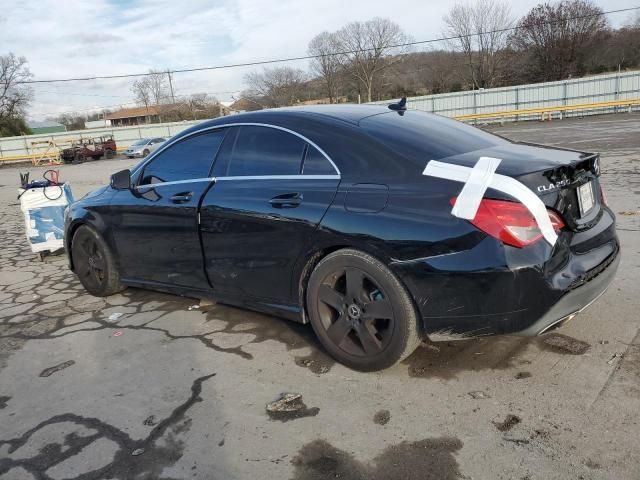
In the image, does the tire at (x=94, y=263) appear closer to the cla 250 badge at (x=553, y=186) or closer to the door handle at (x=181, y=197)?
the door handle at (x=181, y=197)

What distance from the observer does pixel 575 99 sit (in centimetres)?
3347

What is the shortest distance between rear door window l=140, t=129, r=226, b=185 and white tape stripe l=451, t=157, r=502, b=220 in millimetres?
1953

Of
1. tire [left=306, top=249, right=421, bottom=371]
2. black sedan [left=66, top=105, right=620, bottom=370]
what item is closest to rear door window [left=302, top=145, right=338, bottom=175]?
black sedan [left=66, top=105, right=620, bottom=370]

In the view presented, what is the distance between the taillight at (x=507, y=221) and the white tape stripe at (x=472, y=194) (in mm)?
30

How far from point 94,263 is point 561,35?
200 ft

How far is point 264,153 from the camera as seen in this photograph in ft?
11.7

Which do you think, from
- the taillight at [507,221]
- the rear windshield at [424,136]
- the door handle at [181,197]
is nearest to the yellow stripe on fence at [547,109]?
the rear windshield at [424,136]

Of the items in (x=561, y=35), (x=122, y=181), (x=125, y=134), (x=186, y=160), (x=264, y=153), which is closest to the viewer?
(x=264, y=153)

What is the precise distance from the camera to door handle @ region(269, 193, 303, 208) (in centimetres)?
326

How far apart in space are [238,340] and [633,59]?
5963cm

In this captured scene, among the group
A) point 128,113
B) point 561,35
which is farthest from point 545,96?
point 128,113

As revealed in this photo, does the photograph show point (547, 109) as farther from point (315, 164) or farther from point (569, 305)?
point (569, 305)

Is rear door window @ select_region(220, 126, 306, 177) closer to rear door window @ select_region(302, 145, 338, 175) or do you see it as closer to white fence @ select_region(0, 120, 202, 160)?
rear door window @ select_region(302, 145, 338, 175)

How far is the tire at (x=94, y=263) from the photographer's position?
15.7 ft
